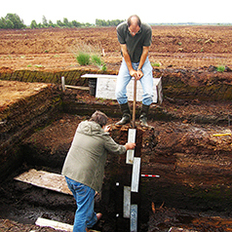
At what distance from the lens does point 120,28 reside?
3.18 metres

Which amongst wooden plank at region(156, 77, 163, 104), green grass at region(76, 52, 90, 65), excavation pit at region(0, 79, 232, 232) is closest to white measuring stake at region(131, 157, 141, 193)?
excavation pit at region(0, 79, 232, 232)

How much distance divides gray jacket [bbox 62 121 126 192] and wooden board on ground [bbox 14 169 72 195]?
53.6 inches

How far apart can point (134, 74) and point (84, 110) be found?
2498 millimetres

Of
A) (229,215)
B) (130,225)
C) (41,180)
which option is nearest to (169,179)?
(130,225)

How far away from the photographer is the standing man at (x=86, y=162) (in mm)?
2477

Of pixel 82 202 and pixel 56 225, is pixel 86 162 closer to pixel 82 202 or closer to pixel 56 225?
pixel 82 202

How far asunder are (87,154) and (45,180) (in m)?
1.89

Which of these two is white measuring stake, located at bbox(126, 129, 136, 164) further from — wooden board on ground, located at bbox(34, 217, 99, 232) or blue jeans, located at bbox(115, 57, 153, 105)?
wooden board on ground, located at bbox(34, 217, 99, 232)

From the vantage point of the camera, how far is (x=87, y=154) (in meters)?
2.50

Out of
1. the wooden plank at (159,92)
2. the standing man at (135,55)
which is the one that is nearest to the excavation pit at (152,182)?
the standing man at (135,55)

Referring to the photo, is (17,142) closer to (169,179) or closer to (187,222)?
(169,179)

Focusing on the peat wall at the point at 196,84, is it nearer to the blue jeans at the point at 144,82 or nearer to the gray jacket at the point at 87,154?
the blue jeans at the point at 144,82

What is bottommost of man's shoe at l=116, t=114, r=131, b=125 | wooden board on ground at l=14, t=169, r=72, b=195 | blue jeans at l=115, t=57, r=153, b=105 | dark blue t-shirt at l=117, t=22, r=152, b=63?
wooden board on ground at l=14, t=169, r=72, b=195

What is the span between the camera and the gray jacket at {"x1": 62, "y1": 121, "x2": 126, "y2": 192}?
247cm
